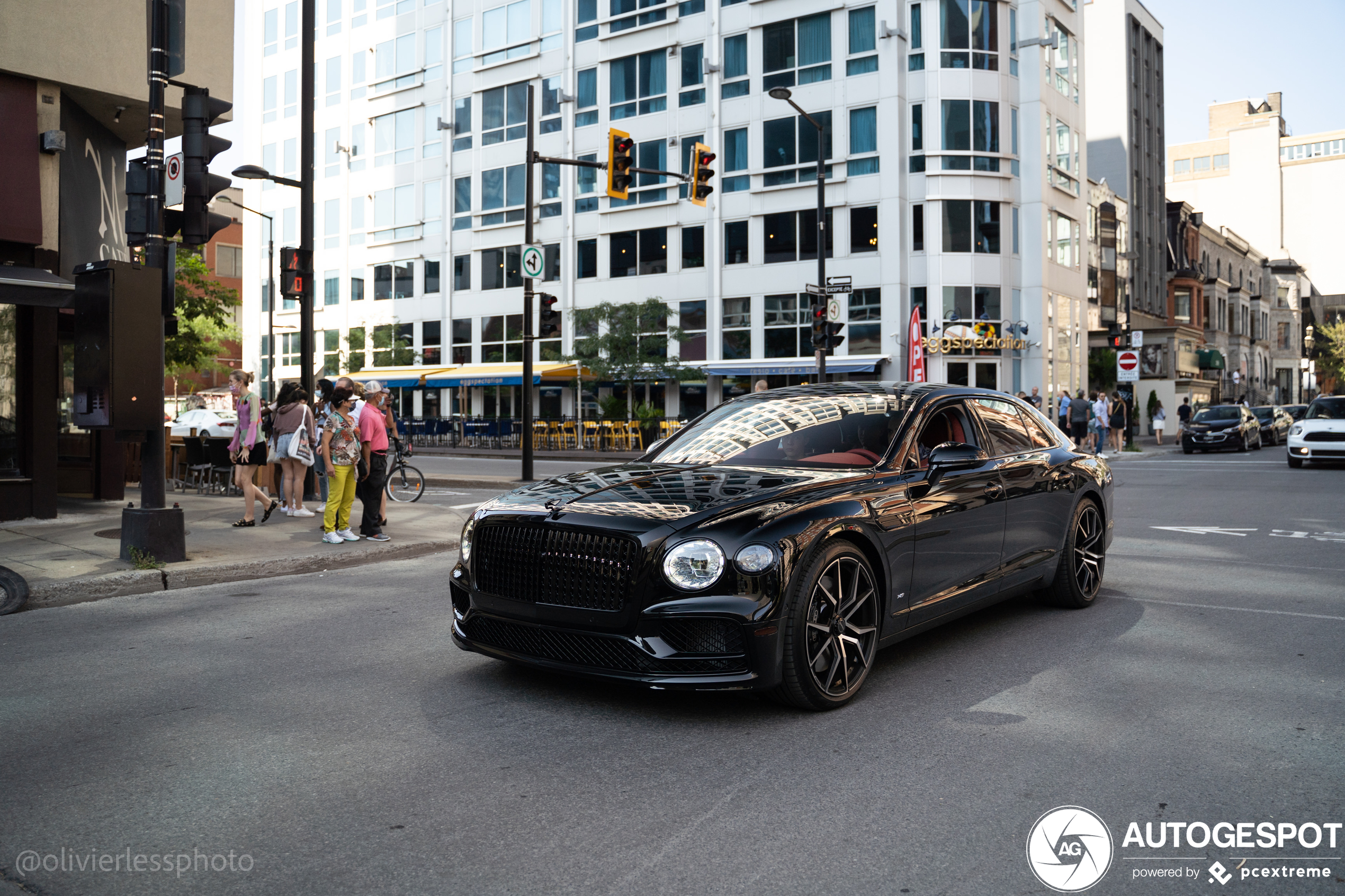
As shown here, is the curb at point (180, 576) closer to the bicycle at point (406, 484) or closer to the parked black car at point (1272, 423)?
the bicycle at point (406, 484)

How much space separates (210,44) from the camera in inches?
520

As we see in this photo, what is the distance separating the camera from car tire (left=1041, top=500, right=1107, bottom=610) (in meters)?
6.93

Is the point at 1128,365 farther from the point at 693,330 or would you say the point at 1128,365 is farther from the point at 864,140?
the point at 693,330

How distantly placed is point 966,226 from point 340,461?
103ft

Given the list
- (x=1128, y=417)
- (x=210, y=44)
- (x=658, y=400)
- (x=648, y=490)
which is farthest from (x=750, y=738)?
(x=658, y=400)

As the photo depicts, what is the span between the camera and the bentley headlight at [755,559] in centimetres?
433

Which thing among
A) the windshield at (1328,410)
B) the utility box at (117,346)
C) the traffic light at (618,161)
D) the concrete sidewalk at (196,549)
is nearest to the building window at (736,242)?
the traffic light at (618,161)

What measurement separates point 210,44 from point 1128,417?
30.1m

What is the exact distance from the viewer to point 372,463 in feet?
36.3

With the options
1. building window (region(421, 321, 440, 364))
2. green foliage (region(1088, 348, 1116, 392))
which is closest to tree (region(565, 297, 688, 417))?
building window (region(421, 321, 440, 364))

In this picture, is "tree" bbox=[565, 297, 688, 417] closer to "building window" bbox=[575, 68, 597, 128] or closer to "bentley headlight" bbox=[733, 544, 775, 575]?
"building window" bbox=[575, 68, 597, 128]

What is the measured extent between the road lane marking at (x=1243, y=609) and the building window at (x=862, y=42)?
1321 inches

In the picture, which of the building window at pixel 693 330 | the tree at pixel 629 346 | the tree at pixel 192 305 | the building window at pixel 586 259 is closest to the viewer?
the tree at pixel 192 305

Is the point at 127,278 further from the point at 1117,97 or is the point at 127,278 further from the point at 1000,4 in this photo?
the point at 1117,97
